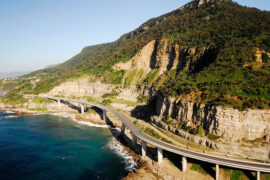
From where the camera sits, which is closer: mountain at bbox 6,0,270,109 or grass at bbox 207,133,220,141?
grass at bbox 207,133,220,141

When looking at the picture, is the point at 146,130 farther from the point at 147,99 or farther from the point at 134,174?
the point at 147,99

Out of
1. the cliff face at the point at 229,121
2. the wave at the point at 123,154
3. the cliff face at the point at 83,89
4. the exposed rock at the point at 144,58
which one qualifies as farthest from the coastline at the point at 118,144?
the exposed rock at the point at 144,58

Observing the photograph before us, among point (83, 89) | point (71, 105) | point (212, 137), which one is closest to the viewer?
point (212, 137)

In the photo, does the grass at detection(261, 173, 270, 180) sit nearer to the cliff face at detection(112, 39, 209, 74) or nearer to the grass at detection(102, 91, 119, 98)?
the cliff face at detection(112, 39, 209, 74)

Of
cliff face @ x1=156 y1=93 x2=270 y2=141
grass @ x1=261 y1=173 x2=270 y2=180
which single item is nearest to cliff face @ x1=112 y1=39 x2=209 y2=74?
cliff face @ x1=156 y1=93 x2=270 y2=141

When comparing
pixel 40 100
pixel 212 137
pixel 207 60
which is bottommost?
pixel 212 137

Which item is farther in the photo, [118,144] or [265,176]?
[118,144]

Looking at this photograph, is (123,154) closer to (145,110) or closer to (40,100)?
(145,110)

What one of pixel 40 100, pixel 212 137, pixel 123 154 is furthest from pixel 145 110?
pixel 40 100
